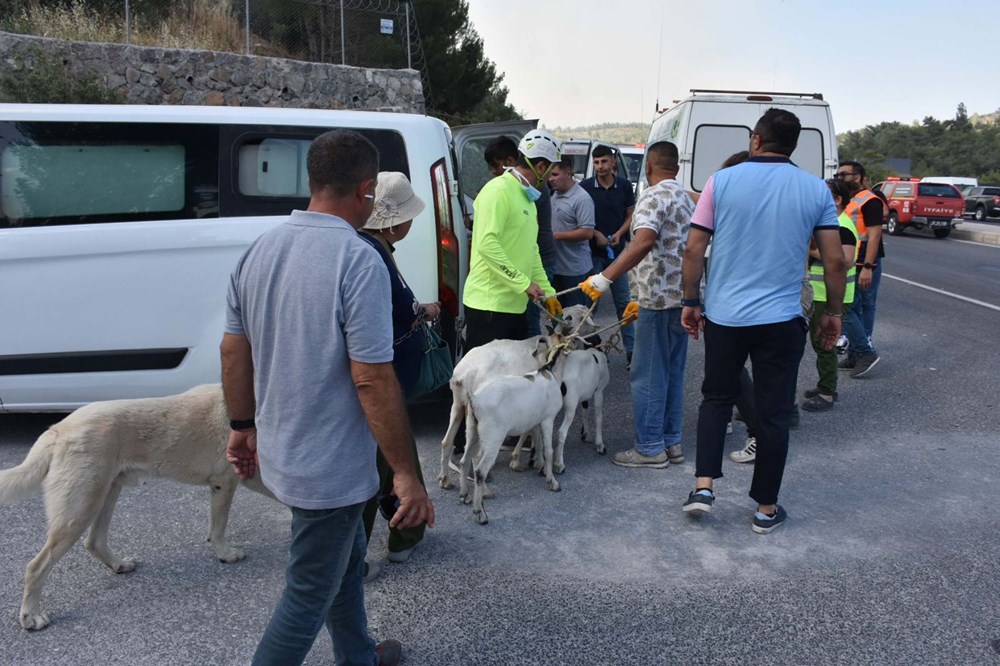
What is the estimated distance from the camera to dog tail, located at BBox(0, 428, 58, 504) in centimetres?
287

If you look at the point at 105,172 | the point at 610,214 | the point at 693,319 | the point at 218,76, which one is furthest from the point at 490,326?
the point at 218,76

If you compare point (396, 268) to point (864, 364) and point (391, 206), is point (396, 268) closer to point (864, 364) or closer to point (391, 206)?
point (391, 206)

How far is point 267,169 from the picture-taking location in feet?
15.4

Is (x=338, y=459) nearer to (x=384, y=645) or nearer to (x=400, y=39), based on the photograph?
(x=384, y=645)

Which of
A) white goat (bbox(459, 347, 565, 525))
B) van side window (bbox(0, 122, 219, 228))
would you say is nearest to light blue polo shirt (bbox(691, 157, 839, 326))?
white goat (bbox(459, 347, 565, 525))

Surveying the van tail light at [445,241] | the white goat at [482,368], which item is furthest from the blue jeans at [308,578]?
the van tail light at [445,241]

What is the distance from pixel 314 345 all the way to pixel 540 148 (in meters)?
2.96

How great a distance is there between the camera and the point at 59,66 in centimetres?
1189

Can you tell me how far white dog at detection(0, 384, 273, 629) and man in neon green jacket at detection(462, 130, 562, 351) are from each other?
1.69m

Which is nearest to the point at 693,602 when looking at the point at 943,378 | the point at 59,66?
the point at 943,378

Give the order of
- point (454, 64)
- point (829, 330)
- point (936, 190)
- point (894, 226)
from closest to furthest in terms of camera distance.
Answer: point (829, 330), point (454, 64), point (936, 190), point (894, 226)

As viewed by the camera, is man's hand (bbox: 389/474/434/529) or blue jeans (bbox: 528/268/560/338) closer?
man's hand (bbox: 389/474/434/529)

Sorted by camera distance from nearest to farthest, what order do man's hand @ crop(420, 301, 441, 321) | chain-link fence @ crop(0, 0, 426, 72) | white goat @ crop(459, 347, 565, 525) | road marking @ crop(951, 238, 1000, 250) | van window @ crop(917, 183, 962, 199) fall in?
man's hand @ crop(420, 301, 441, 321)
white goat @ crop(459, 347, 565, 525)
chain-link fence @ crop(0, 0, 426, 72)
road marking @ crop(951, 238, 1000, 250)
van window @ crop(917, 183, 962, 199)

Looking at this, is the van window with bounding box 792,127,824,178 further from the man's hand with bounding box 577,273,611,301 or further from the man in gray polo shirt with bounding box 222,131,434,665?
the man in gray polo shirt with bounding box 222,131,434,665
